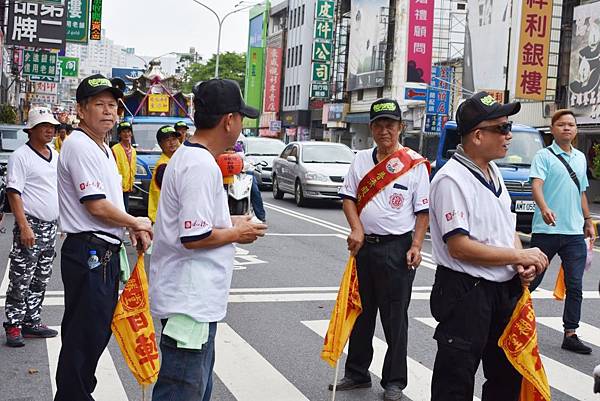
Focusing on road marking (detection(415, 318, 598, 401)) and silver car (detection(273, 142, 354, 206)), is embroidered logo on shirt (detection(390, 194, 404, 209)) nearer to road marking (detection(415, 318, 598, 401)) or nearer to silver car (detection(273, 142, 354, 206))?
road marking (detection(415, 318, 598, 401))

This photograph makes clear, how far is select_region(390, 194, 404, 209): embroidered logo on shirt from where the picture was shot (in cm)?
565

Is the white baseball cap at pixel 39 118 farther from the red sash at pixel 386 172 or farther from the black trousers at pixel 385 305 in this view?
the black trousers at pixel 385 305

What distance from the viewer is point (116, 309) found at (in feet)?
14.0

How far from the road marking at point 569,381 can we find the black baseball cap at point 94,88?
369 centimetres

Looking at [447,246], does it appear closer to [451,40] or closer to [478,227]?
[478,227]

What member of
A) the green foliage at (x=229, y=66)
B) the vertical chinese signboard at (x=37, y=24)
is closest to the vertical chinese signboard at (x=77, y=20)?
the vertical chinese signboard at (x=37, y=24)

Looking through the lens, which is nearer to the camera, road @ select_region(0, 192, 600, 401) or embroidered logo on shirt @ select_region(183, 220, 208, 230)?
embroidered logo on shirt @ select_region(183, 220, 208, 230)

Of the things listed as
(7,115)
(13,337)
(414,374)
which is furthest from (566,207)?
(7,115)

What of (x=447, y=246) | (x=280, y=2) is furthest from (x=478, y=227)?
(x=280, y=2)

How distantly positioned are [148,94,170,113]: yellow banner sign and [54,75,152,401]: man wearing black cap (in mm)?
13539

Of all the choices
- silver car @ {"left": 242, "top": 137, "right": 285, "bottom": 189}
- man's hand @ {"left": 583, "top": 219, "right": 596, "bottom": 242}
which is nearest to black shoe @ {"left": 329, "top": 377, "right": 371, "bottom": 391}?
man's hand @ {"left": 583, "top": 219, "right": 596, "bottom": 242}

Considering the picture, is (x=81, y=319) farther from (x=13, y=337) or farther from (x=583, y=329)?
(x=583, y=329)

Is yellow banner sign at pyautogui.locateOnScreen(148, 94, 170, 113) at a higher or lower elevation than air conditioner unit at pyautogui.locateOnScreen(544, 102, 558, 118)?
lower

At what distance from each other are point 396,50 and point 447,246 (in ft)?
154
